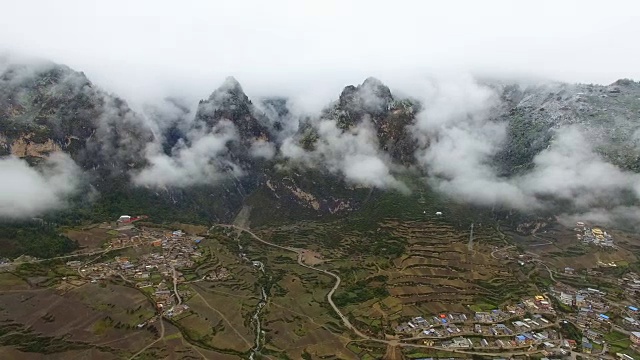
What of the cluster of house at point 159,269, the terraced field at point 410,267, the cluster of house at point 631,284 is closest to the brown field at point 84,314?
the cluster of house at point 159,269

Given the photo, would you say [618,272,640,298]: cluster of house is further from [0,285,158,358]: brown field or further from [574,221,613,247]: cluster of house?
[0,285,158,358]: brown field

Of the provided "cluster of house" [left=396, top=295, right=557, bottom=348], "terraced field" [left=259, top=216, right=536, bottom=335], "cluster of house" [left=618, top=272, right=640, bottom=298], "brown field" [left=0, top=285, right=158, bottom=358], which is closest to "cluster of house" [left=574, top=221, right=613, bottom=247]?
"cluster of house" [left=618, top=272, right=640, bottom=298]

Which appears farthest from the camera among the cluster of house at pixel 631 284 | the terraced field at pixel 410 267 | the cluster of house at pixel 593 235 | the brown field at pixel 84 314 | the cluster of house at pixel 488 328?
the cluster of house at pixel 593 235

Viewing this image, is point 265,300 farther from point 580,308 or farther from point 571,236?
point 571,236

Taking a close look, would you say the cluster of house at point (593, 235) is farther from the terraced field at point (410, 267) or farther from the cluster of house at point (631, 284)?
the terraced field at point (410, 267)

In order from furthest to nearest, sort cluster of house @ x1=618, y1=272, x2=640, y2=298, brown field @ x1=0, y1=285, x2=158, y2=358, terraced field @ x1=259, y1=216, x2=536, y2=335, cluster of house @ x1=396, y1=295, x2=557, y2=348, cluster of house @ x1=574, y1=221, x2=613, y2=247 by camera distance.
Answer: cluster of house @ x1=574, y1=221, x2=613, y2=247 < cluster of house @ x1=618, y1=272, x2=640, y2=298 < terraced field @ x1=259, y1=216, x2=536, y2=335 < cluster of house @ x1=396, y1=295, x2=557, y2=348 < brown field @ x1=0, y1=285, x2=158, y2=358

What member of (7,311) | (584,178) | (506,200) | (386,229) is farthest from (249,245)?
(584,178)

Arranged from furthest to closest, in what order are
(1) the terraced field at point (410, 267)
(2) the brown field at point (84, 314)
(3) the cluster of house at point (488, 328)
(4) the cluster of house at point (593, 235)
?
(4) the cluster of house at point (593, 235) < (1) the terraced field at point (410, 267) < (3) the cluster of house at point (488, 328) < (2) the brown field at point (84, 314)

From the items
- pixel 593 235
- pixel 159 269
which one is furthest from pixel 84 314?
pixel 593 235

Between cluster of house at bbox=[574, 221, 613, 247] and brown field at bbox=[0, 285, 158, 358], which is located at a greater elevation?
cluster of house at bbox=[574, 221, 613, 247]

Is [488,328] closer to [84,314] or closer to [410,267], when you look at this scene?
[410,267]
